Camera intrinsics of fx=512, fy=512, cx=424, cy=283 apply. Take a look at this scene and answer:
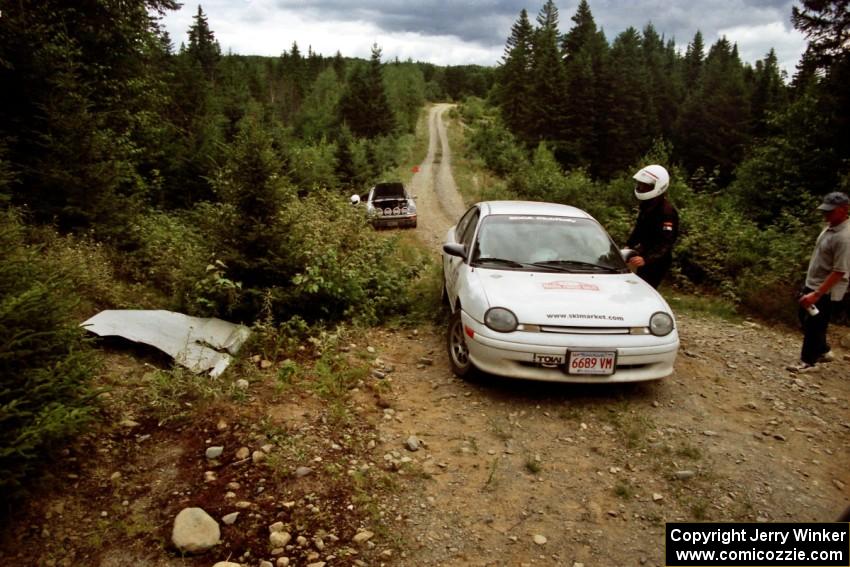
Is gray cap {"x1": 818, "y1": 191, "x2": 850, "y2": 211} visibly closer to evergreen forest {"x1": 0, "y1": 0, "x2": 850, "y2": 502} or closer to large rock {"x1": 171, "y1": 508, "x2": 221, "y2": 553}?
evergreen forest {"x1": 0, "y1": 0, "x2": 850, "y2": 502}

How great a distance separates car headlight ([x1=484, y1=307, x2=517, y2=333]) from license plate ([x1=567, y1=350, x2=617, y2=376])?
1.84 ft

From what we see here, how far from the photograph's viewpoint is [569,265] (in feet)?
18.1

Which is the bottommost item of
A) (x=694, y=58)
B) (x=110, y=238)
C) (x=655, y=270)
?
(x=110, y=238)

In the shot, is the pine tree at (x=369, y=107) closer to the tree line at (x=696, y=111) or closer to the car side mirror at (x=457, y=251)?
the tree line at (x=696, y=111)

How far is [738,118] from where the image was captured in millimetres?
45938

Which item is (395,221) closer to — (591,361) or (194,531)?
(591,361)

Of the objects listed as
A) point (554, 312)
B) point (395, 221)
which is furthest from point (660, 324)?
point (395, 221)

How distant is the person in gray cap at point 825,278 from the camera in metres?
4.95

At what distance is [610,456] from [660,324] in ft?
4.53

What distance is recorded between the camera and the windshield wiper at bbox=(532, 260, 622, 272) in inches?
214

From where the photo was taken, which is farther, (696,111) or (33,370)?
(696,111)

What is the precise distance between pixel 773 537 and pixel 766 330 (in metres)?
4.95

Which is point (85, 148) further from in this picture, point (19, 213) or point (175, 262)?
point (175, 262)

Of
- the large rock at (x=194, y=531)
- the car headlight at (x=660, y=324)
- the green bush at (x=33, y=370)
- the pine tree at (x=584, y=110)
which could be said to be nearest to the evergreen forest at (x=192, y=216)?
the green bush at (x=33, y=370)
